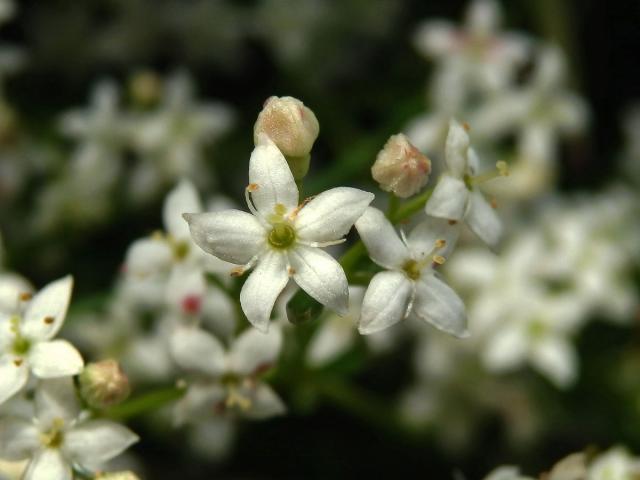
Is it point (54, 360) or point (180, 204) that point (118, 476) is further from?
point (180, 204)

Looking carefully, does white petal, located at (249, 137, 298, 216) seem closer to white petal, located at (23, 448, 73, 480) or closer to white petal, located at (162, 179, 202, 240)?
white petal, located at (162, 179, 202, 240)

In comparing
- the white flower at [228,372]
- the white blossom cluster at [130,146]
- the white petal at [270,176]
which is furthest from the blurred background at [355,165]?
the white petal at [270,176]

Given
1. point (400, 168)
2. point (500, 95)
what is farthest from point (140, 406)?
point (500, 95)

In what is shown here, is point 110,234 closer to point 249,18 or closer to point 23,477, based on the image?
point 249,18

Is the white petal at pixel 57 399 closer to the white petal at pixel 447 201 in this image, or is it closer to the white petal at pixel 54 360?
the white petal at pixel 54 360

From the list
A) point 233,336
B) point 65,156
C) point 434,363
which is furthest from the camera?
point 65,156

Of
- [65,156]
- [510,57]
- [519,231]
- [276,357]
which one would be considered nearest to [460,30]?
[510,57]
